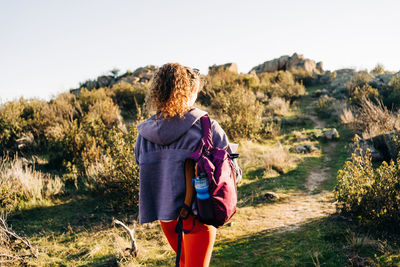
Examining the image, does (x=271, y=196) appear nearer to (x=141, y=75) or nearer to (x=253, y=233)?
(x=253, y=233)

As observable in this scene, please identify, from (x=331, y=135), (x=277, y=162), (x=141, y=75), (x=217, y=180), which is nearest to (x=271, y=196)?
(x=277, y=162)

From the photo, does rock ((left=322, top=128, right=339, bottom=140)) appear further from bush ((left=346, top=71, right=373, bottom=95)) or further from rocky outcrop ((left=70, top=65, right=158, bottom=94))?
Result: rocky outcrop ((left=70, top=65, right=158, bottom=94))

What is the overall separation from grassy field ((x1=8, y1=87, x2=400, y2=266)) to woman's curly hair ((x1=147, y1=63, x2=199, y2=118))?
7.90 feet

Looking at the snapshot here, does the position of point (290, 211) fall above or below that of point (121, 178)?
below

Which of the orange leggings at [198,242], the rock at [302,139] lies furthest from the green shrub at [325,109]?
the orange leggings at [198,242]

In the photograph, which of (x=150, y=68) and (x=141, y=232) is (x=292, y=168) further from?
(x=150, y=68)

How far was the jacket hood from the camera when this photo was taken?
6.31ft

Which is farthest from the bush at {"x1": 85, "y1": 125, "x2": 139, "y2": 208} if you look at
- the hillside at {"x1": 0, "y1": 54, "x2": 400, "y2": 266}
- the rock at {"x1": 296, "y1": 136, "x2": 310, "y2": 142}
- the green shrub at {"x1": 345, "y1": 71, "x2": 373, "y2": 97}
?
the green shrub at {"x1": 345, "y1": 71, "x2": 373, "y2": 97}

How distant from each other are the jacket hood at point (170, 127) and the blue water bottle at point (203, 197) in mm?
373

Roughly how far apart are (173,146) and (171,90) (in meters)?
0.43

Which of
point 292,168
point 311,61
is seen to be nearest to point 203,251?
point 292,168

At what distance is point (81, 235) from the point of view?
14.2 feet

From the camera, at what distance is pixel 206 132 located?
196 centimetres

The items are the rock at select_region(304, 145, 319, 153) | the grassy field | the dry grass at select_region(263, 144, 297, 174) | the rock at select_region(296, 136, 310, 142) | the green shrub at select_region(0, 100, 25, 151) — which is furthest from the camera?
the rock at select_region(296, 136, 310, 142)
